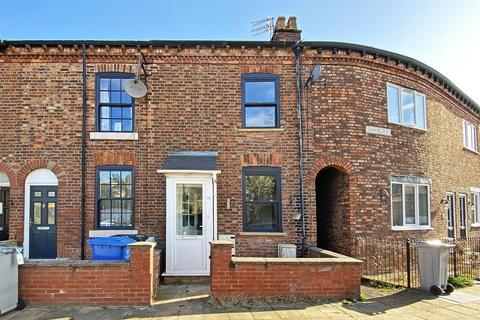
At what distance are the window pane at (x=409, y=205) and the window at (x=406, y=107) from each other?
2.18 m

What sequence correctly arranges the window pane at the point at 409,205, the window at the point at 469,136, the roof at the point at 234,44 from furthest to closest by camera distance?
1. the window at the point at 469,136
2. the window pane at the point at 409,205
3. the roof at the point at 234,44

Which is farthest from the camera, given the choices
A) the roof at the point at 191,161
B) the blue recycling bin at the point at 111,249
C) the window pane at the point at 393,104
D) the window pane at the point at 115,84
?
the window pane at the point at 393,104

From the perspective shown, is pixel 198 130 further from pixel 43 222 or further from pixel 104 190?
pixel 43 222

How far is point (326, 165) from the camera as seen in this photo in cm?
1039

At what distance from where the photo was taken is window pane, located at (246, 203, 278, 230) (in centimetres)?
1020

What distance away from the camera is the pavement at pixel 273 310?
629 centimetres

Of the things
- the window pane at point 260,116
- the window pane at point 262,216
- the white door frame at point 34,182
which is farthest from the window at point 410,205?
the white door frame at point 34,182

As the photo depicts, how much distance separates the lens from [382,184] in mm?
10828

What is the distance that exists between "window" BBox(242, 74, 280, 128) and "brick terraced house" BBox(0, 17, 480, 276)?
31mm

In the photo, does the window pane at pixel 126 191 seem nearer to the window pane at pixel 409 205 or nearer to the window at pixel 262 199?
the window at pixel 262 199

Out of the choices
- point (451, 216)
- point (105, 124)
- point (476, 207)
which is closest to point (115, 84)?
point (105, 124)

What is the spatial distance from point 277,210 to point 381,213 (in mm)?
3215

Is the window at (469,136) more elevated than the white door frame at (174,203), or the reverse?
the window at (469,136)

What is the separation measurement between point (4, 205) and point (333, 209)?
988 centimetres
